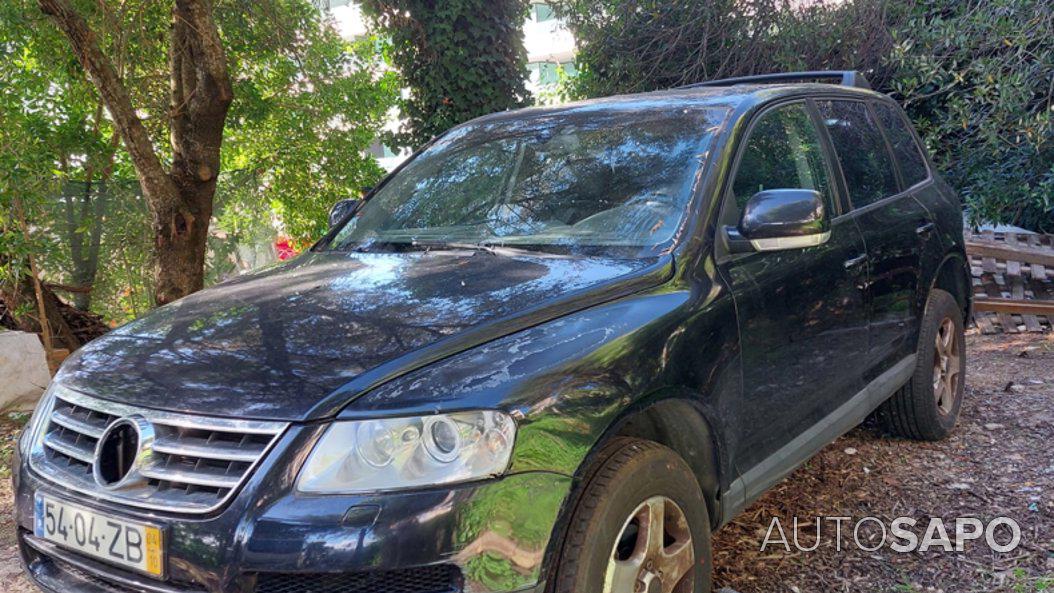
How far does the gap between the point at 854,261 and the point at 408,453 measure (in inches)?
90.0

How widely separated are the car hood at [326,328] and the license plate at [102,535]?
11.3 inches

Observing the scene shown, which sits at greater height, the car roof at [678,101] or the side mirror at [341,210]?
the car roof at [678,101]

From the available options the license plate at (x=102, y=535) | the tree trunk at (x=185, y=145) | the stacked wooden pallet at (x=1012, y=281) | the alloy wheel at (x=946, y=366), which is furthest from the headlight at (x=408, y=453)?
the stacked wooden pallet at (x=1012, y=281)

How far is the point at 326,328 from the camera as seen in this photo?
238cm

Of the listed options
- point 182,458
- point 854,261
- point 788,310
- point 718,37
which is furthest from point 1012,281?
point 182,458

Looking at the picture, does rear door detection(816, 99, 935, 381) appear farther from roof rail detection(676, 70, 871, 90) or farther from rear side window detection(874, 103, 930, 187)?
roof rail detection(676, 70, 871, 90)

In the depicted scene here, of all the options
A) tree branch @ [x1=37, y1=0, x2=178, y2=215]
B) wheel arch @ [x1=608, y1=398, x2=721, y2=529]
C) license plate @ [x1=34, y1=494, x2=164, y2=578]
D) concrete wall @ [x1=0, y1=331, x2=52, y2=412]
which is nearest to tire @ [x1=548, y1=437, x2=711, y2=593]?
wheel arch @ [x1=608, y1=398, x2=721, y2=529]

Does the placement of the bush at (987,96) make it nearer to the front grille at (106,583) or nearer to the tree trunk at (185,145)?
the tree trunk at (185,145)

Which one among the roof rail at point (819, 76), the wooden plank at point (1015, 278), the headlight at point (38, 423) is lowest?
the wooden plank at point (1015, 278)

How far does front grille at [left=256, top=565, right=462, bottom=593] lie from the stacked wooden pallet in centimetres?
696

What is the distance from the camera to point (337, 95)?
8.97 metres

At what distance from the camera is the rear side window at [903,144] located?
4.42 m

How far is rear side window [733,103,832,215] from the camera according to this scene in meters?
3.21

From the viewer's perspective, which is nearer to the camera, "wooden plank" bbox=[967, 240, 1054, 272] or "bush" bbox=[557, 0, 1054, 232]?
"bush" bbox=[557, 0, 1054, 232]
